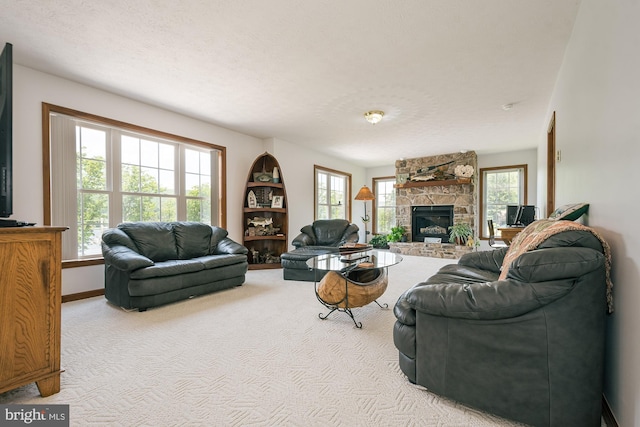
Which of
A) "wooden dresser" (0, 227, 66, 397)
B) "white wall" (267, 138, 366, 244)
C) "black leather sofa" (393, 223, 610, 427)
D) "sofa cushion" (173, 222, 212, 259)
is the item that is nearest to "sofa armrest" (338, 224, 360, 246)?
"white wall" (267, 138, 366, 244)

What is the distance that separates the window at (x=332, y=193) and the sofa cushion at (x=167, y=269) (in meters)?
3.79

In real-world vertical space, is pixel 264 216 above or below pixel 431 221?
above

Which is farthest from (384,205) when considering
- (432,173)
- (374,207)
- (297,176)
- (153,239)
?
(153,239)

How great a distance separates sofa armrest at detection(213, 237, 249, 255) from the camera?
3.99 metres

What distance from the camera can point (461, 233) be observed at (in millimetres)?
6684

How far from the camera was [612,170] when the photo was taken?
4.73ft

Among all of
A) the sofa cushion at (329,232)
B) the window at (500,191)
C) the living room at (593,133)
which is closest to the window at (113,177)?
the living room at (593,133)

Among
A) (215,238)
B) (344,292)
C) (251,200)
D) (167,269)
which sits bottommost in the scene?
(344,292)

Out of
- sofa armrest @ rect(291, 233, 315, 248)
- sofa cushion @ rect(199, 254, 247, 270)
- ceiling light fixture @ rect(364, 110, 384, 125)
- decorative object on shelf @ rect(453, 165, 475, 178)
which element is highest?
ceiling light fixture @ rect(364, 110, 384, 125)

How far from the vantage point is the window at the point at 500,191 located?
654 centimetres

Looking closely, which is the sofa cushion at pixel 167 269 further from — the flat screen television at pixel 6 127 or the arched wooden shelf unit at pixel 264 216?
the arched wooden shelf unit at pixel 264 216

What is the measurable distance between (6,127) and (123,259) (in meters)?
1.57

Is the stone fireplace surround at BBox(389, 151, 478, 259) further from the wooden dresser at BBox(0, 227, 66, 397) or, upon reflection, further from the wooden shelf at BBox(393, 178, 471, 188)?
Result: the wooden dresser at BBox(0, 227, 66, 397)

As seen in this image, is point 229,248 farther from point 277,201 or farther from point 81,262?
point 81,262
